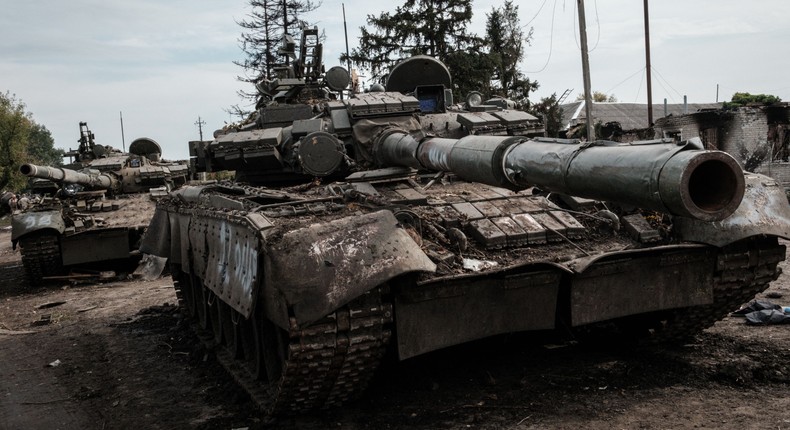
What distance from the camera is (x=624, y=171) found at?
3496 mm

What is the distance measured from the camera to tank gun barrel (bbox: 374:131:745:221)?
330 centimetres

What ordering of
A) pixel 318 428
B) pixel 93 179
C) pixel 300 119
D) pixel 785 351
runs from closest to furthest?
1. pixel 318 428
2. pixel 785 351
3. pixel 300 119
4. pixel 93 179

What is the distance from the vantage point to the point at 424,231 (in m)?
5.77

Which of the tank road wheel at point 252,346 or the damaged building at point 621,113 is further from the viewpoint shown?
the damaged building at point 621,113

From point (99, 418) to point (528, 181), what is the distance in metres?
4.07

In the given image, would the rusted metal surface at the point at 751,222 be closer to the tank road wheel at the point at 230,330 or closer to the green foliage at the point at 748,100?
the tank road wheel at the point at 230,330

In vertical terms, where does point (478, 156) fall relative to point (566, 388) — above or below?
above

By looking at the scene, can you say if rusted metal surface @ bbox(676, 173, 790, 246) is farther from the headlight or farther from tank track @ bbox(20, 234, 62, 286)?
tank track @ bbox(20, 234, 62, 286)

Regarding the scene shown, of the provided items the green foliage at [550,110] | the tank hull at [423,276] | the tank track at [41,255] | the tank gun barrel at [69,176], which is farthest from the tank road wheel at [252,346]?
the green foliage at [550,110]

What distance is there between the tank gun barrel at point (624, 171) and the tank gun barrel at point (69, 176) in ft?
33.7

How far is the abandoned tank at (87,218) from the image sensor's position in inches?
527

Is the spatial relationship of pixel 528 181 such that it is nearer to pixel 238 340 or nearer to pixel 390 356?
pixel 390 356

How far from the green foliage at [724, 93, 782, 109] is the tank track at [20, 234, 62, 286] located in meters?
20.8

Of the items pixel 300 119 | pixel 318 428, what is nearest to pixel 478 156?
pixel 318 428
